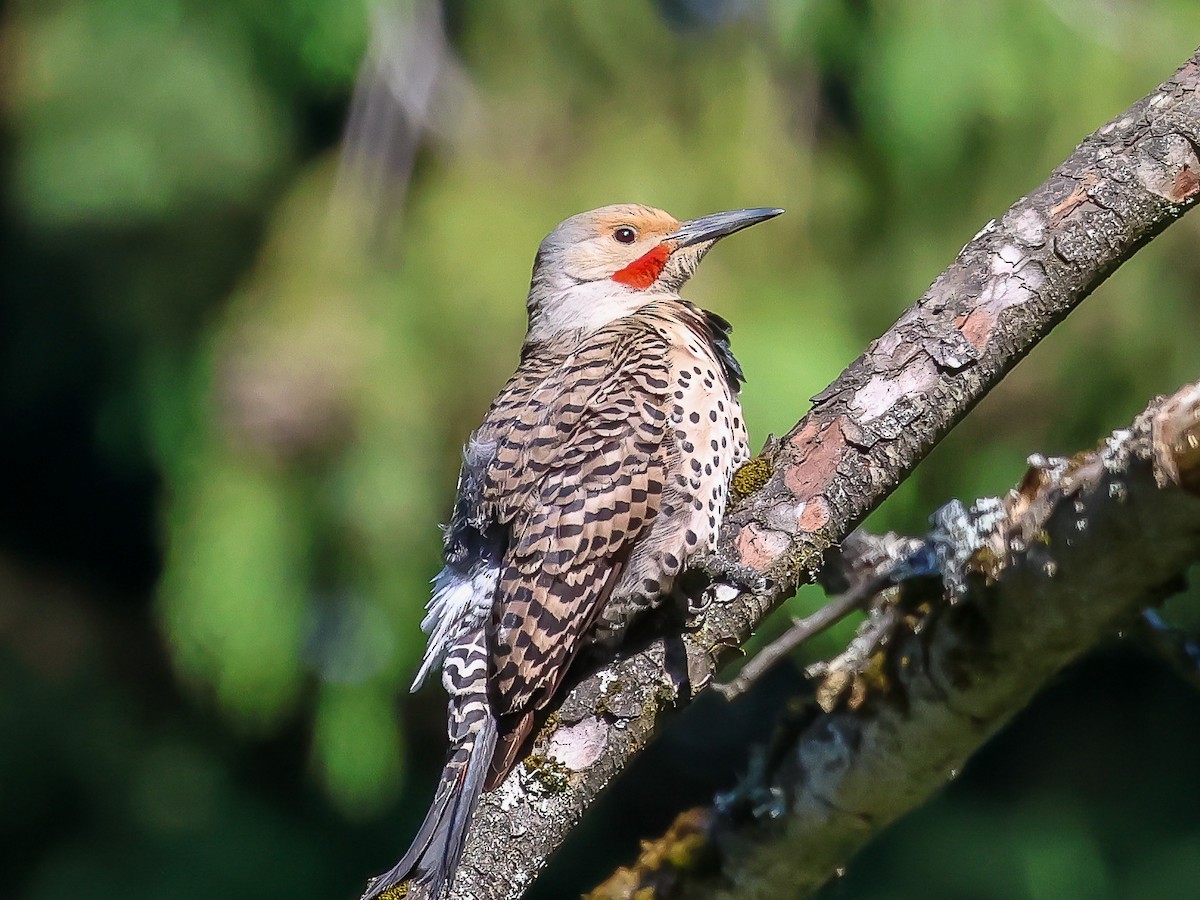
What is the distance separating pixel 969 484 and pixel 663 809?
7.08 ft

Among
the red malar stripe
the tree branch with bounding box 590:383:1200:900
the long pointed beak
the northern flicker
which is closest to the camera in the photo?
the tree branch with bounding box 590:383:1200:900

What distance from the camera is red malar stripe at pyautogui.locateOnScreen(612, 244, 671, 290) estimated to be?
134 inches

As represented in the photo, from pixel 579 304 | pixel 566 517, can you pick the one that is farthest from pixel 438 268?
pixel 566 517

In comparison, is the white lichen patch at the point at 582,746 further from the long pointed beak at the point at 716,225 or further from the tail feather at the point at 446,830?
the long pointed beak at the point at 716,225

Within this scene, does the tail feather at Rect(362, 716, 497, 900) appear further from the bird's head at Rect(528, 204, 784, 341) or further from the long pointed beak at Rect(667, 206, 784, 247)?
the long pointed beak at Rect(667, 206, 784, 247)

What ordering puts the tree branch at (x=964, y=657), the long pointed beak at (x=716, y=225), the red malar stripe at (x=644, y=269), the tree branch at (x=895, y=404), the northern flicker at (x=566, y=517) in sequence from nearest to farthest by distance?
the tree branch at (x=964, y=657) → the tree branch at (x=895, y=404) → the northern flicker at (x=566, y=517) → the long pointed beak at (x=716, y=225) → the red malar stripe at (x=644, y=269)

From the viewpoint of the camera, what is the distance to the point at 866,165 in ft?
13.0

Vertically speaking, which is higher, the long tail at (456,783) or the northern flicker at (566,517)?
the northern flicker at (566,517)

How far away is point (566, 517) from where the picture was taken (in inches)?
102

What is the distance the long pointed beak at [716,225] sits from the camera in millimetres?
3301

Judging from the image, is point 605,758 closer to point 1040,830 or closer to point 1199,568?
point 1199,568

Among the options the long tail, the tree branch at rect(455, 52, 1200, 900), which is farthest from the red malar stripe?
the tree branch at rect(455, 52, 1200, 900)

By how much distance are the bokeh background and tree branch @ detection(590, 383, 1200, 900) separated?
1339 millimetres

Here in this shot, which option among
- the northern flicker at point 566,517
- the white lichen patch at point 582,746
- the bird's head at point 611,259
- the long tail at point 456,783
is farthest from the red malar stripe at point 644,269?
the white lichen patch at point 582,746
